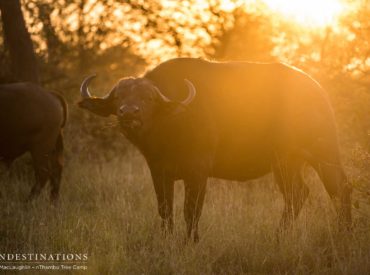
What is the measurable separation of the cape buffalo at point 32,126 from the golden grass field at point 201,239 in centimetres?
76

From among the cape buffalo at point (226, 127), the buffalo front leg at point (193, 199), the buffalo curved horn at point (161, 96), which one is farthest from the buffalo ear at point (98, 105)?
the buffalo front leg at point (193, 199)

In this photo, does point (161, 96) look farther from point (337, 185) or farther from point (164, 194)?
point (337, 185)

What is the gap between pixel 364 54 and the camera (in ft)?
33.4

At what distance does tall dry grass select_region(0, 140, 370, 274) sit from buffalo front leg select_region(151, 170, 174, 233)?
0.18 m

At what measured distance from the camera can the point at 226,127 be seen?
21.8 ft

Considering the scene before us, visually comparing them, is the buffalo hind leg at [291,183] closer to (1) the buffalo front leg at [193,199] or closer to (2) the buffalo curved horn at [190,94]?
(1) the buffalo front leg at [193,199]

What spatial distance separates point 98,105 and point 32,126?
3.58m

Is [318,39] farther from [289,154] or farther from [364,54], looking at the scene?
[289,154]

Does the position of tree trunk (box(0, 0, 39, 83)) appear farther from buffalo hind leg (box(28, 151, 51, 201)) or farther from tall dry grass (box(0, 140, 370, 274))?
tall dry grass (box(0, 140, 370, 274))

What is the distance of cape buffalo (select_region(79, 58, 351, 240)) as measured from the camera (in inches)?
240

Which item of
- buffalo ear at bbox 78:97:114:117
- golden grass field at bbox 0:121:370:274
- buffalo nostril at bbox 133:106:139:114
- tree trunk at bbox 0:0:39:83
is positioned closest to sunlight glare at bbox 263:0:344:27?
golden grass field at bbox 0:121:370:274

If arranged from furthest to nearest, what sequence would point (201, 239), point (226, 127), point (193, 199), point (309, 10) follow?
point (309, 10) < point (226, 127) < point (193, 199) < point (201, 239)

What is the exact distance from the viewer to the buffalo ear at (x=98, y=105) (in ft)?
20.0

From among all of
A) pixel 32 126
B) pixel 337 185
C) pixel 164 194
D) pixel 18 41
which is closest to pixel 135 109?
pixel 164 194
